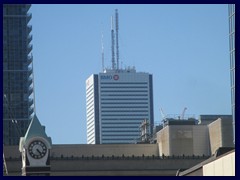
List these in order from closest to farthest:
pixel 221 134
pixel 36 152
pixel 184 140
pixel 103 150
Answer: pixel 36 152
pixel 221 134
pixel 184 140
pixel 103 150

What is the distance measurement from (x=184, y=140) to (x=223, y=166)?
103 metres

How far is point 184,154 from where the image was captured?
15925cm

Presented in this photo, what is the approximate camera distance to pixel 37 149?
461 ft

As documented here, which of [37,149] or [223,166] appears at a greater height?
[37,149]

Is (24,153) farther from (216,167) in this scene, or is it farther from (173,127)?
(216,167)

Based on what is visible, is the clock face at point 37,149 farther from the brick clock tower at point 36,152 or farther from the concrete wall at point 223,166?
the concrete wall at point 223,166

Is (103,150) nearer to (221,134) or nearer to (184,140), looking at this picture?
(184,140)

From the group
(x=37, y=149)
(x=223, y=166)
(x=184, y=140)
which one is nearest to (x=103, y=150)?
(x=184, y=140)

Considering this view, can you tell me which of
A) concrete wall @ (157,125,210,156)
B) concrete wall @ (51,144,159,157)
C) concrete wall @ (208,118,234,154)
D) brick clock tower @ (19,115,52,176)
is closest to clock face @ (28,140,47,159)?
brick clock tower @ (19,115,52,176)

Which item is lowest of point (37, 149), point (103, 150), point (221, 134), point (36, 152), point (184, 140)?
point (36, 152)

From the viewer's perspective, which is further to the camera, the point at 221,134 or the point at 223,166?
the point at 221,134
